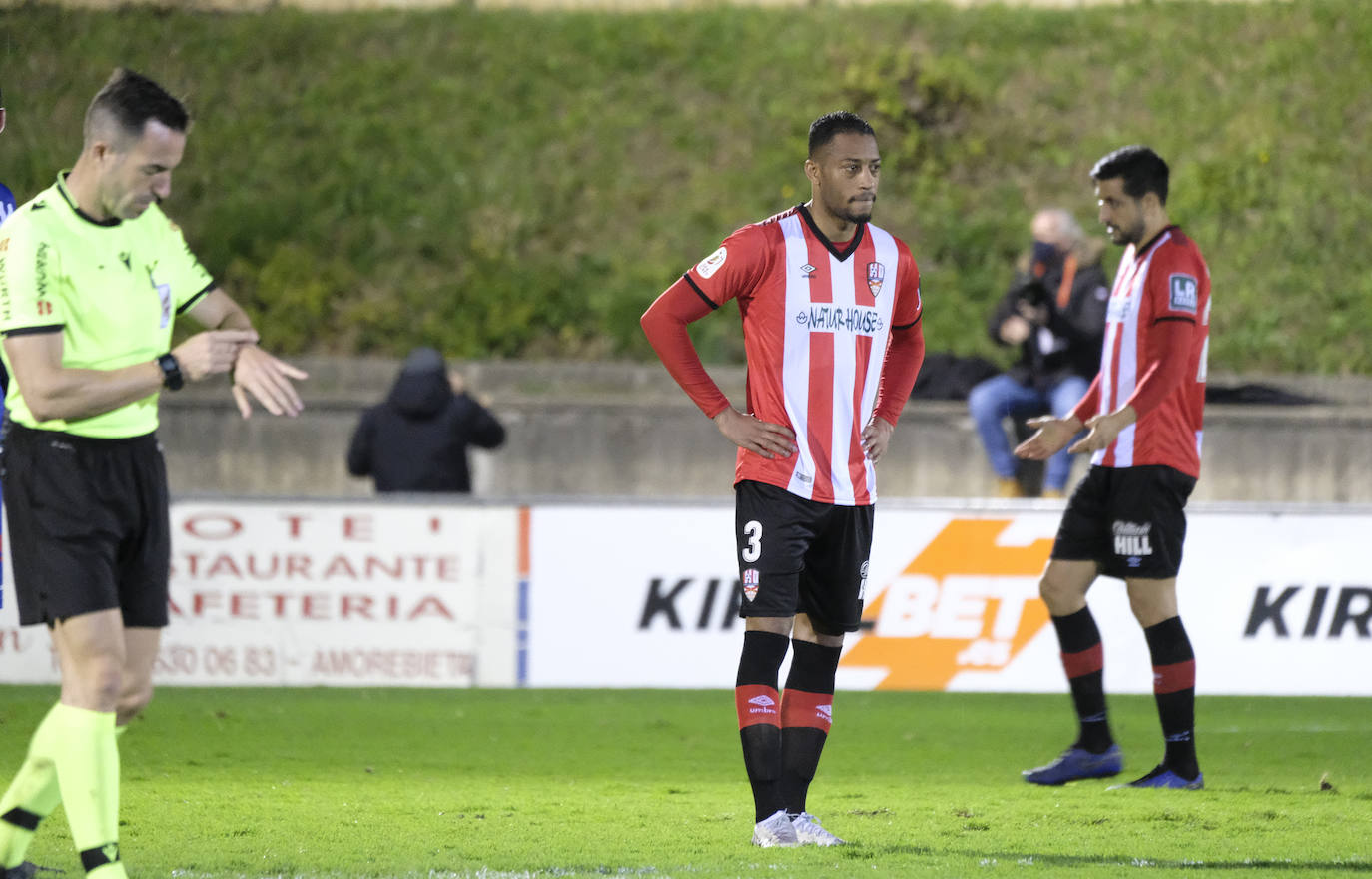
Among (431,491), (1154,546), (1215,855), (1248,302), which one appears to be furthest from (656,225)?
(1215,855)

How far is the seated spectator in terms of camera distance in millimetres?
10617

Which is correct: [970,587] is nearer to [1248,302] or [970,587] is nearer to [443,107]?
[1248,302]

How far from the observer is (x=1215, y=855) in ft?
14.9

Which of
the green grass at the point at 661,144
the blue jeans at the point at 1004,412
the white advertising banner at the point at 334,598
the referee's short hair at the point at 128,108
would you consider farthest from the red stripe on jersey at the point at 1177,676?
the green grass at the point at 661,144

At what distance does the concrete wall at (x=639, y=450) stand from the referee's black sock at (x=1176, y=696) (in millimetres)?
7231

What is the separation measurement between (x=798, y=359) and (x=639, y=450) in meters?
9.16

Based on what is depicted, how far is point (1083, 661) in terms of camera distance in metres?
6.20

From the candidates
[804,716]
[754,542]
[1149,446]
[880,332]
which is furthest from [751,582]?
[1149,446]

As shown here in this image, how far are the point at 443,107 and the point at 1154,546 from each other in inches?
532

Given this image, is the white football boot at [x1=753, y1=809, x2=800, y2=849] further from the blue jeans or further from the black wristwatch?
the blue jeans

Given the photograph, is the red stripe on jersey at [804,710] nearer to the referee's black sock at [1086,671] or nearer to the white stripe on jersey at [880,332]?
the white stripe on jersey at [880,332]

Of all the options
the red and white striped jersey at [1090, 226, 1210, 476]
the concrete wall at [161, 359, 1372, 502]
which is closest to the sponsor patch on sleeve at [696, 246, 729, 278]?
the red and white striped jersey at [1090, 226, 1210, 476]

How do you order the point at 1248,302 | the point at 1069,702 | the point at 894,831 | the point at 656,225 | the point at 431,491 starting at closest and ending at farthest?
the point at 894,831, the point at 1069,702, the point at 431,491, the point at 1248,302, the point at 656,225

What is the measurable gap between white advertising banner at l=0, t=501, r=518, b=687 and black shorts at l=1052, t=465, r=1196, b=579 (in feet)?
12.9
